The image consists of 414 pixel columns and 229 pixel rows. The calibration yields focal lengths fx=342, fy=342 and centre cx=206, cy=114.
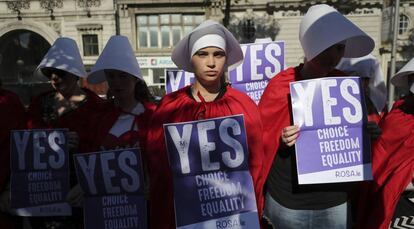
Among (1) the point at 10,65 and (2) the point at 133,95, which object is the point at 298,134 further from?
(1) the point at 10,65

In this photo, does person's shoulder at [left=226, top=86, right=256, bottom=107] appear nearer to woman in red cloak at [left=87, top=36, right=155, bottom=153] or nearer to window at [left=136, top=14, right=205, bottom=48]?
woman in red cloak at [left=87, top=36, right=155, bottom=153]

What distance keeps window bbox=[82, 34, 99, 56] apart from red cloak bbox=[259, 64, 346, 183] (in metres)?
25.8

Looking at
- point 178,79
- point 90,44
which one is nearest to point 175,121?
point 178,79

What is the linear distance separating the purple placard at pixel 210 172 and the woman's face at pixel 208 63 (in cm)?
28

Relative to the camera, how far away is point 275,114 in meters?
2.32

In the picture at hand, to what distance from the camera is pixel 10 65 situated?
103 feet

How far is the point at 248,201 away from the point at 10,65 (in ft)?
115

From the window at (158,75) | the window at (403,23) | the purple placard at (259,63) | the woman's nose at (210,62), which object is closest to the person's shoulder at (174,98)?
the woman's nose at (210,62)

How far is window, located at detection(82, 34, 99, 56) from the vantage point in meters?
26.1

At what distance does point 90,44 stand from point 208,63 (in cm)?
2606

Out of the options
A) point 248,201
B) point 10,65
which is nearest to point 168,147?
point 248,201

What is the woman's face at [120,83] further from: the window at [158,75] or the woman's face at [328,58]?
the window at [158,75]

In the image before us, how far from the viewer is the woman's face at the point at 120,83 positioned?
8.65ft

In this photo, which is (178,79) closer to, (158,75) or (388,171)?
(388,171)
